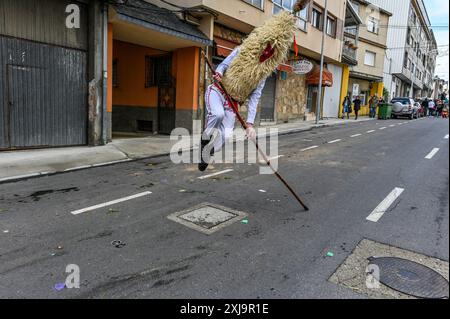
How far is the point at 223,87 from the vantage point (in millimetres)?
5340

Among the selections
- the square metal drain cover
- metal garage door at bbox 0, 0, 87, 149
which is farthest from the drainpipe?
the square metal drain cover

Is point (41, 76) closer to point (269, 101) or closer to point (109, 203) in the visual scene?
point (109, 203)

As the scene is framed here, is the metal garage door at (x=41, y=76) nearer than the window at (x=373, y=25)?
Yes

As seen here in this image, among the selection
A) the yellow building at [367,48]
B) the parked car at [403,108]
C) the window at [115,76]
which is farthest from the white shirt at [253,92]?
the parked car at [403,108]

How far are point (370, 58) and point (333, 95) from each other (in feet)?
35.1

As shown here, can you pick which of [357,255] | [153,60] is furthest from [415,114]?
[357,255]

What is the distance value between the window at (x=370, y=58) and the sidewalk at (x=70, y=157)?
1122 inches

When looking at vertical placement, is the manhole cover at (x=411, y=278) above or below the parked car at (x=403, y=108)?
below

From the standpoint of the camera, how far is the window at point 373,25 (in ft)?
109

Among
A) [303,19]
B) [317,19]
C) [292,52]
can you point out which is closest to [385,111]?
[317,19]

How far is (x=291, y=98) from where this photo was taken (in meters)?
21.2

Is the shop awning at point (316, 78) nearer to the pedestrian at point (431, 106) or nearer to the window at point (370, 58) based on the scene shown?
the window at point (370, 58)

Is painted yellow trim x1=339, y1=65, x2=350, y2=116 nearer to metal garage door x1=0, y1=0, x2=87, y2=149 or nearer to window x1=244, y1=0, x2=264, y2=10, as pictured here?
window x1=244, y1=0, x2=264, y2=10
